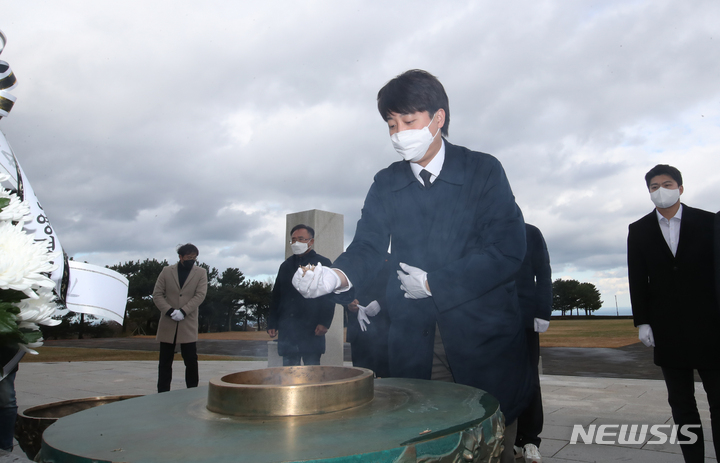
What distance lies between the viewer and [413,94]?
80.8 inches

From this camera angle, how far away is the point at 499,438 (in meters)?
1.35

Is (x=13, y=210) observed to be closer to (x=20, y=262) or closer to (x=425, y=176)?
(x=20, y=262)

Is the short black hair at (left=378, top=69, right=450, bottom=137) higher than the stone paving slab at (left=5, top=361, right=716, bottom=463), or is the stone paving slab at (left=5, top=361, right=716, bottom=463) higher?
the short black hair at (left=378, top=69, right=450, bottom=137)

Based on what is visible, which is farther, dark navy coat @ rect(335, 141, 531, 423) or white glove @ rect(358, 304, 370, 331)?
white glove @ rect(358, 304, 370, 331)

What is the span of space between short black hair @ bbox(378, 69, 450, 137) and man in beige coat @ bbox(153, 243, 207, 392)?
4413 millimetres

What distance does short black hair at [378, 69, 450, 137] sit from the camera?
6.75 feet

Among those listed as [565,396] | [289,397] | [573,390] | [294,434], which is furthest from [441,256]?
[573,390]

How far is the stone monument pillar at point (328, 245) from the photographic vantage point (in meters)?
7.58

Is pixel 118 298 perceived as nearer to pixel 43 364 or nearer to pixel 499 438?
pixel 499 438

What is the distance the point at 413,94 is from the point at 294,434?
142cm

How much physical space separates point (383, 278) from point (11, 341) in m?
2.16

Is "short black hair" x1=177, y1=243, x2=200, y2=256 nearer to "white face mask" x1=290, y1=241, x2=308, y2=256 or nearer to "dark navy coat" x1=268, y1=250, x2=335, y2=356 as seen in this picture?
"dark navy coat" x1=268, y1=250, x2=335, y2=356

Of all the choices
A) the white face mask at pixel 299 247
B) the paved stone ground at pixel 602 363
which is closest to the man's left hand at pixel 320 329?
the white face mask at pixel 299 247

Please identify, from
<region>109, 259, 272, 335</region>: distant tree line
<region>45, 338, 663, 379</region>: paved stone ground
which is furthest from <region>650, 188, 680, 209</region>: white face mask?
<region>109, 259, 272, 335</region>: distant tree line
